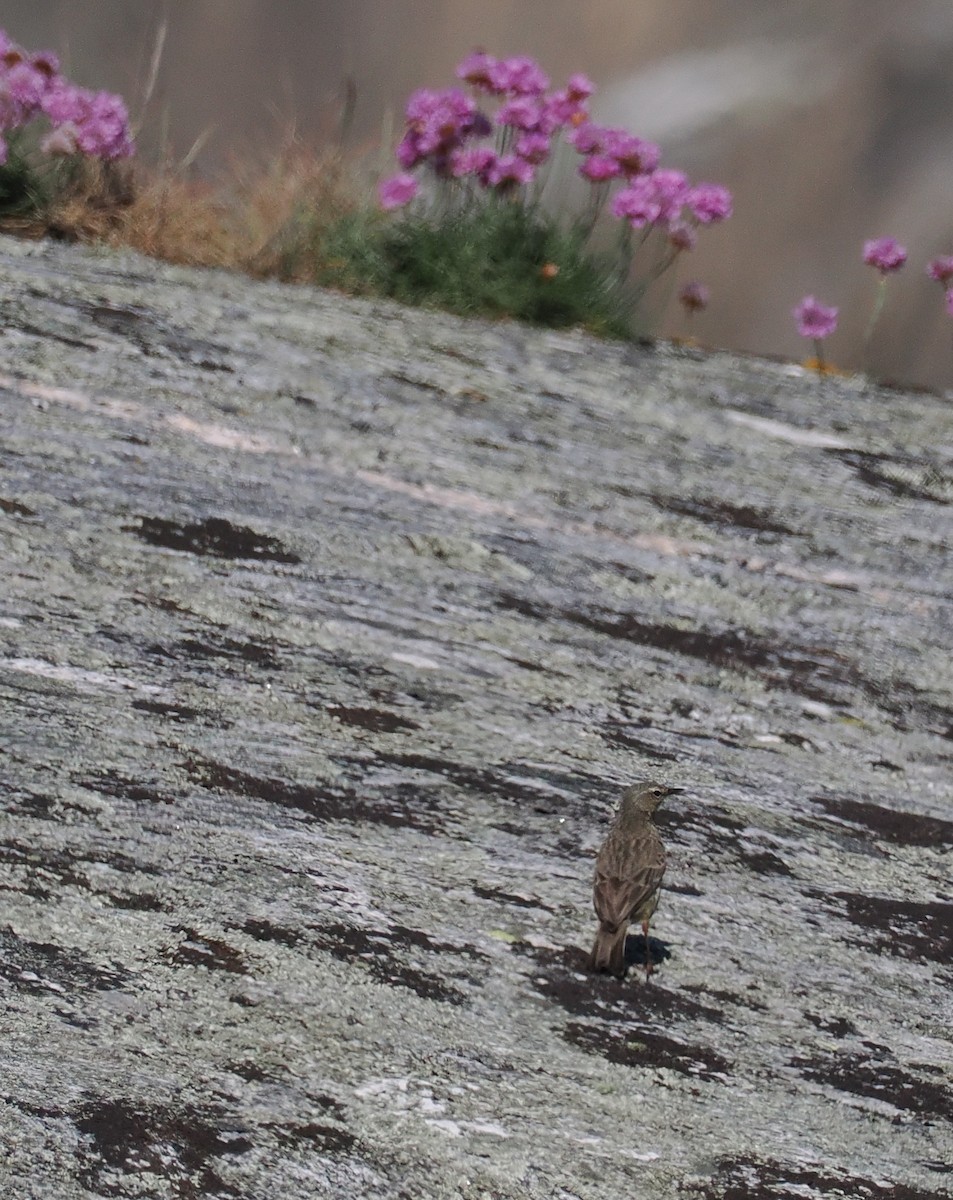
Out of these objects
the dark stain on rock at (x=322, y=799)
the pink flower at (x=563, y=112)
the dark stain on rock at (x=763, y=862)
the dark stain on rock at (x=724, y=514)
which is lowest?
the dark stain on rock at (x=322, y=799)

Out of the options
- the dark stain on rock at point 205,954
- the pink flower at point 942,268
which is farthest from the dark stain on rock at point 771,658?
the pink flower at point 942,268

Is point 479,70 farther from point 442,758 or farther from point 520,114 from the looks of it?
point 442,758

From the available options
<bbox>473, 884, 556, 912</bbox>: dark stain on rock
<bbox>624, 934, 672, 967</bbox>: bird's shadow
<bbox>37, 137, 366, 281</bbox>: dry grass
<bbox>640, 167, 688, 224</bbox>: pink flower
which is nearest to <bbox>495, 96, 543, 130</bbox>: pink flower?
<bbox>640, 167, 688, 224</bbox>: pink flower

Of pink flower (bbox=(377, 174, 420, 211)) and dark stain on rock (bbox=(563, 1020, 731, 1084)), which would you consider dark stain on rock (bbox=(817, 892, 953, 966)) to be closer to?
dark stain on rock (bbox=(563, 1020, 731, 1084))

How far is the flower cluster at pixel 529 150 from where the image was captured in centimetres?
767

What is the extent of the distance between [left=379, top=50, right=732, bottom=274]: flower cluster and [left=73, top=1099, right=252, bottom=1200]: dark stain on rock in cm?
598

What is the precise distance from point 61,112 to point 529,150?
2.21 m

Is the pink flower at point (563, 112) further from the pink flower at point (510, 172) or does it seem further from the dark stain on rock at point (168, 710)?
the dark stain on rock at point (168, 710)

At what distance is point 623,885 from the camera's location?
2.87 metres

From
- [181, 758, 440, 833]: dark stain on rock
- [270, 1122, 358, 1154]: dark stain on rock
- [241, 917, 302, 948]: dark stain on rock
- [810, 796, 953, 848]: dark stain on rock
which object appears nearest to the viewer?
[270, 1122, 358, 1154]: dark stain on rock

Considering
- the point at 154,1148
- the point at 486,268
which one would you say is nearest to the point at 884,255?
the point at 486,268

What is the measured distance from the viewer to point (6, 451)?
15.7 ft

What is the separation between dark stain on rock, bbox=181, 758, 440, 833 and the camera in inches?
129

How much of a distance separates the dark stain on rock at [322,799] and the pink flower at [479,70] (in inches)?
202
